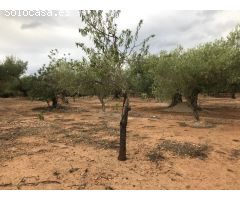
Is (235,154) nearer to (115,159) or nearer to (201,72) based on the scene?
(115,159)

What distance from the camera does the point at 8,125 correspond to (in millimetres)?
23359

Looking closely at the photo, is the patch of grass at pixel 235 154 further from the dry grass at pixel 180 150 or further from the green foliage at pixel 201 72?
the green foliage at pixel 201 72

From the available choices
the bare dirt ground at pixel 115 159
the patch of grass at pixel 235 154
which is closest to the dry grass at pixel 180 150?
the bare dirt ground at pixel 115 159

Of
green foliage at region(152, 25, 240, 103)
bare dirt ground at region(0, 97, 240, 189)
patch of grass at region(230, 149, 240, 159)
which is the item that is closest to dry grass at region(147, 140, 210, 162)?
bare dirt ground at region(0, 97, 240, 189)

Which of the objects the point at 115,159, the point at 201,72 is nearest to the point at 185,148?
the point at 115,159

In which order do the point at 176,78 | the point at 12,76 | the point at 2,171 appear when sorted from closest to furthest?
1. the point at 2,171
2. the point at 176,78
3. the point at 12,76

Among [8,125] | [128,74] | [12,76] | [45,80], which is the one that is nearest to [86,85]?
[128,74]

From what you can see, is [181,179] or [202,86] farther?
[202,86]

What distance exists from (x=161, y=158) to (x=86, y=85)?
5.02 m

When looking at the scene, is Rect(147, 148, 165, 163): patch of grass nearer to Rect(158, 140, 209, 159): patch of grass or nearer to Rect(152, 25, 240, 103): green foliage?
Rect(158, 140, 209, 159): patch of grass

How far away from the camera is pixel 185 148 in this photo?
49.5ft

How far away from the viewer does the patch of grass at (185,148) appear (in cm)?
1401

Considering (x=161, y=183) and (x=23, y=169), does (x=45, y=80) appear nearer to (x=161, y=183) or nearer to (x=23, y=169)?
(x=23, y=169)

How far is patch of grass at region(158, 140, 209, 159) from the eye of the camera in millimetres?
14008
